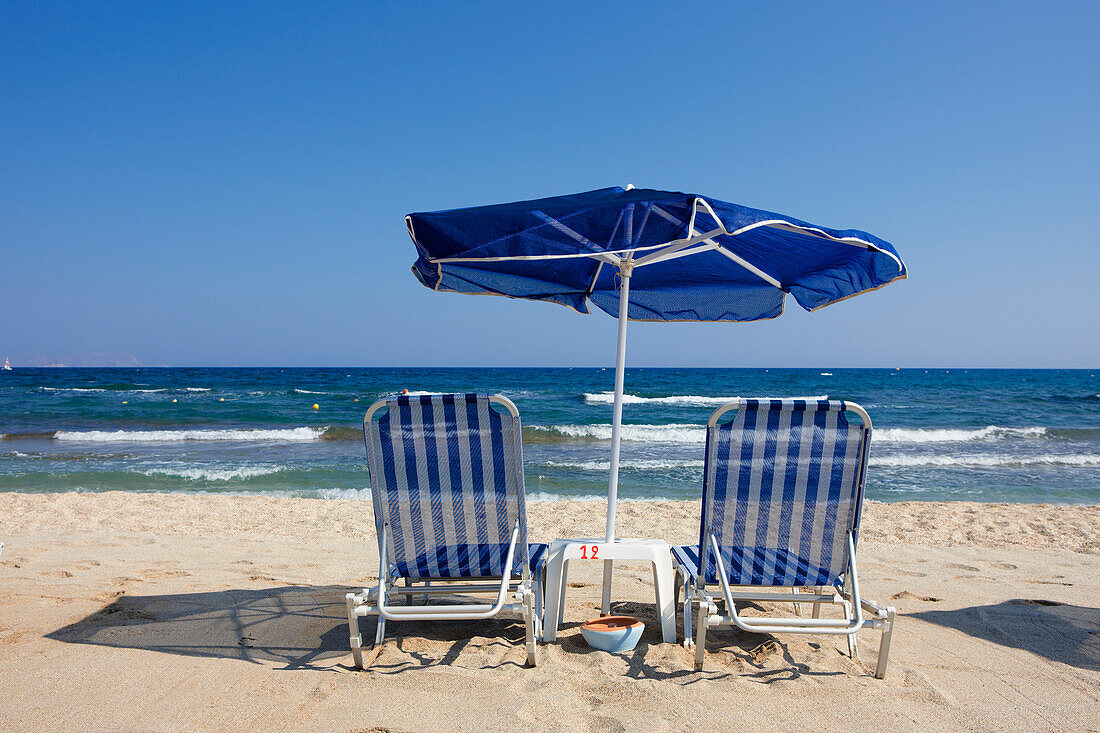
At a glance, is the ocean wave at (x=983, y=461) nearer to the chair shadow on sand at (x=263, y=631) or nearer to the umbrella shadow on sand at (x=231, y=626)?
the chair shadow on sand at (x=263, y=631)

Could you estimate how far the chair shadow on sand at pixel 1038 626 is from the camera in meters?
3.17

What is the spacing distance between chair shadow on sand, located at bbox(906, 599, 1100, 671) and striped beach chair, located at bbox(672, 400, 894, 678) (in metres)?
0.91

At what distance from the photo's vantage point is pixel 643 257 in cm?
339

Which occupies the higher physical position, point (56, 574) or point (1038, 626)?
point (1038, 626)

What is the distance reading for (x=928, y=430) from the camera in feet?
57.8

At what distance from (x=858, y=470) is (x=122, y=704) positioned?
3.05 meters

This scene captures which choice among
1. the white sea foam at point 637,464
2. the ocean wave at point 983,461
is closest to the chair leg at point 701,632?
the white sea foam at point 637,464

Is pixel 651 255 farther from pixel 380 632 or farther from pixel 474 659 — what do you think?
pixel 380 632

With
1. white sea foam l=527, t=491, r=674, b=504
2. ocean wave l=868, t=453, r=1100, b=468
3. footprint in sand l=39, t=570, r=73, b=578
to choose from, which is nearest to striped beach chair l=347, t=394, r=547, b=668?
footprint in sand l=39, t=570, r=73, b=578

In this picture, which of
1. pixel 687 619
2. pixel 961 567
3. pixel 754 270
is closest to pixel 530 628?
pixel 687 619

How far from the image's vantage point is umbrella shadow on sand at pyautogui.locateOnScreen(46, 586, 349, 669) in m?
3.07

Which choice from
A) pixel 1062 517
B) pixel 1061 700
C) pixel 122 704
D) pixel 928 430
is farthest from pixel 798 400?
pixel 928 430

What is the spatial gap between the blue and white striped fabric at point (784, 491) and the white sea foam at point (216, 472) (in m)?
8.49

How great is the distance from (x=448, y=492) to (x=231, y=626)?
1.36 metres
